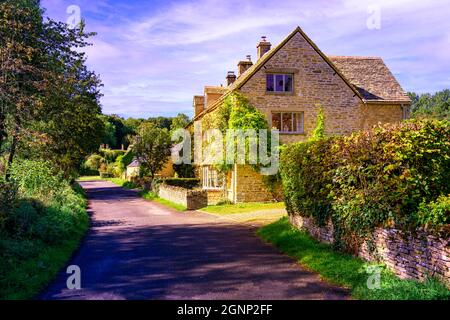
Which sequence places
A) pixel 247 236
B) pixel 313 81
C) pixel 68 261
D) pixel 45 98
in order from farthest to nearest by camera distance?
pixel 313 81 < pixel 45 98 < pixel 247 236 < pixel 68 261

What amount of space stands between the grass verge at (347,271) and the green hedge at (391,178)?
0.79 m

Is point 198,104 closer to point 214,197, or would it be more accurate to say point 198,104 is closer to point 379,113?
point 214,197

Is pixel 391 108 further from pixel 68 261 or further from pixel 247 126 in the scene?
pixel 68 261

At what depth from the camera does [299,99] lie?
27.4 m

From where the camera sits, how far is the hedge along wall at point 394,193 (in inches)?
305

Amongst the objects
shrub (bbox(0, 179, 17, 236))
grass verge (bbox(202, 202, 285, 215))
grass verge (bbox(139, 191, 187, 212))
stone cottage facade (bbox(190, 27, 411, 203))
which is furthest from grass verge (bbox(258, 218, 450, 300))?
grass verge (bbox(139, 191, 187, 212))

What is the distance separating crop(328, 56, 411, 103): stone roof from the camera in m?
29.1

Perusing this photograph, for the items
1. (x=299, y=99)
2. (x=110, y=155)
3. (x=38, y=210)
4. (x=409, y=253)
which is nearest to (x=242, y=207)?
(x=299, y=99)

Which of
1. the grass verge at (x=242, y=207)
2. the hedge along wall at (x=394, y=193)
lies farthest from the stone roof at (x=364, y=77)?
the hedge along wall at (x=394, y=193)

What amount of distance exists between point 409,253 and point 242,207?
1641 cm

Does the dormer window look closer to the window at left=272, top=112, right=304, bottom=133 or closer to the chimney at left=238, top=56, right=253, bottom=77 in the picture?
the window at left=272, top=112, right=304, bottom=133
